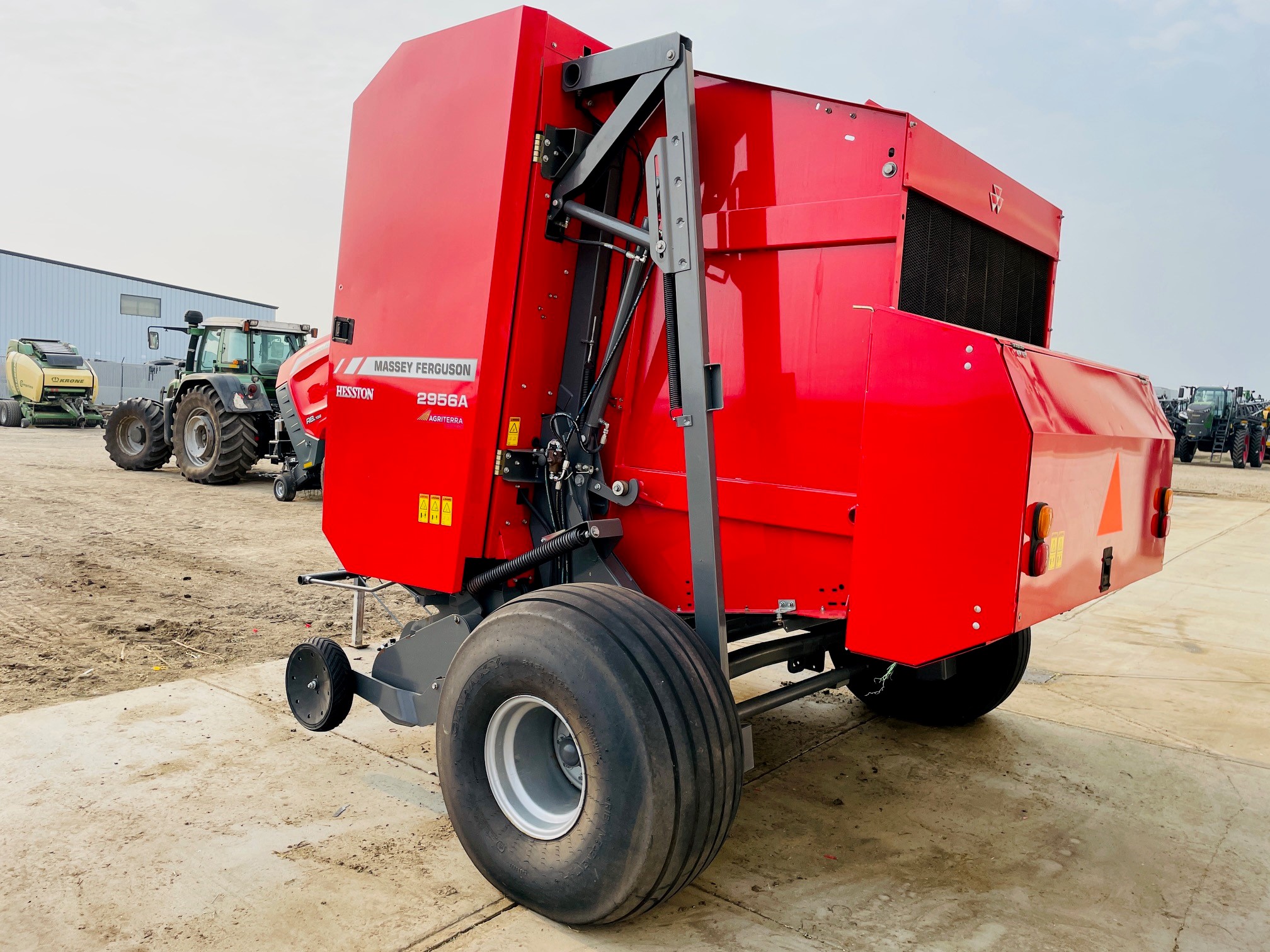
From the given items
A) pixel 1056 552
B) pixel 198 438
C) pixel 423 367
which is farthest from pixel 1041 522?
pixel 198 438

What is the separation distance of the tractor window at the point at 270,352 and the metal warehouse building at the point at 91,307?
76.3 feet

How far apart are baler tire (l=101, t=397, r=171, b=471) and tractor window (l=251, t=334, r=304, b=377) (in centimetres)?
169

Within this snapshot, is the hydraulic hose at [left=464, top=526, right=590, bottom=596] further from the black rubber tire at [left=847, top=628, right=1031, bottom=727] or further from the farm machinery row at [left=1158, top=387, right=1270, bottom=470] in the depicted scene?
the farm machinery row at [left=1158, top=387, right=1270, bottom=470]

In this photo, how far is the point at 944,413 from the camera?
229cm

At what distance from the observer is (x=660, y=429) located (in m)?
2.96

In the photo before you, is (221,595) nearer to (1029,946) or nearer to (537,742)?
(537,742)

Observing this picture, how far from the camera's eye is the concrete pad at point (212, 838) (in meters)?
2.39

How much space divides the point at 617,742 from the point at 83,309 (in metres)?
41.2

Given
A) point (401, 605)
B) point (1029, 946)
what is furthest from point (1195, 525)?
point (1029, 946)

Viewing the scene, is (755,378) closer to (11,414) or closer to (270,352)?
(270,352)

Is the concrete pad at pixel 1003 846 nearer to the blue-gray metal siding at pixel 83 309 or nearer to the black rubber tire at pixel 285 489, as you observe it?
the black rubber tire at pixel 285 489

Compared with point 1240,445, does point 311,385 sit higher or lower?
lower

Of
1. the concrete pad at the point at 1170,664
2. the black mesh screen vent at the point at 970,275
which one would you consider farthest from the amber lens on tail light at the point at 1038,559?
the concrete pad at the point at 1170,664

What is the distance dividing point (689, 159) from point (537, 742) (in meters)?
1.72
